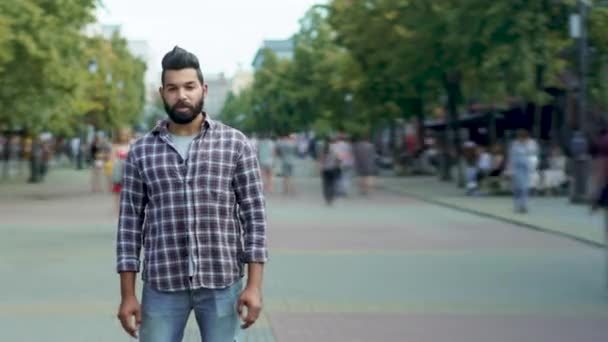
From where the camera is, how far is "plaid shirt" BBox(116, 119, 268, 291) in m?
3.75

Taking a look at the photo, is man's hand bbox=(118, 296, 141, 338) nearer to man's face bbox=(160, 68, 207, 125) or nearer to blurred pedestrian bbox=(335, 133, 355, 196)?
man's face bbox=(160, 68, 207, 125)

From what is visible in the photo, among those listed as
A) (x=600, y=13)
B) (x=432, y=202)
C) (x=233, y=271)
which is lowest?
(x=432, y=202)

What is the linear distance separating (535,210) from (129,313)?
781 inches

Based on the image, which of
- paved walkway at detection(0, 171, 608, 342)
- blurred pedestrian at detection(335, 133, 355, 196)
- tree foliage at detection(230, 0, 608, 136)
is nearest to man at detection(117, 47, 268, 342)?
paved walkway at detection(0, 171, 608, 342)

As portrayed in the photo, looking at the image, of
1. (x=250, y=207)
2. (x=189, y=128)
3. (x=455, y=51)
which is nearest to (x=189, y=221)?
(x=250, y=207)

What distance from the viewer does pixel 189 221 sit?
3744 millimetres

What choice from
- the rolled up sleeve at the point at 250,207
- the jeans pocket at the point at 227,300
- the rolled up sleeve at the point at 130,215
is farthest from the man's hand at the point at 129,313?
the rolled up sleeve at the point at 250,207

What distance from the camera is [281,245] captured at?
15.6 metres

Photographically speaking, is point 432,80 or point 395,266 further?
point 432,80

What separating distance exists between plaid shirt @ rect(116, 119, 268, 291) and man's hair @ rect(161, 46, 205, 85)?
193mm

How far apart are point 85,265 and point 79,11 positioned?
18.1 meters

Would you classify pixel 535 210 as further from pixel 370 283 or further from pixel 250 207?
pixel 250 207

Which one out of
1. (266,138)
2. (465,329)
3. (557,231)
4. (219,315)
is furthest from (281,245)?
(266,138)

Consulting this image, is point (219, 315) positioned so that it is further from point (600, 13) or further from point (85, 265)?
point (600, 13)
